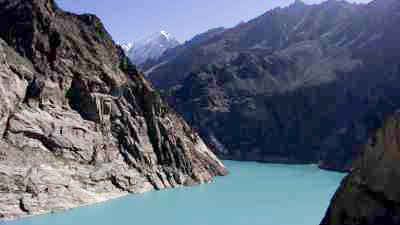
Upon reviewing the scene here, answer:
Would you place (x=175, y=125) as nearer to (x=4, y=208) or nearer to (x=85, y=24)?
(x=85, y=24)

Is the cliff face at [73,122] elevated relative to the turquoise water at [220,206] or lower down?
elevated

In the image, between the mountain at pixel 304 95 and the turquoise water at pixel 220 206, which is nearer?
the turquoise water at pixel 220 206

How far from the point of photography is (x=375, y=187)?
13.5 meters

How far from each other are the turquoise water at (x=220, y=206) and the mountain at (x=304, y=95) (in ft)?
69.6

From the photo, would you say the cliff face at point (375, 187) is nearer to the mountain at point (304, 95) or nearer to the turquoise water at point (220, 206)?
the turquoise water at point (220, 206)

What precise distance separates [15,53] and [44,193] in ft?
39.0

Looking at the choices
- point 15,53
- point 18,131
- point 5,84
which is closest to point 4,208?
point 18,131

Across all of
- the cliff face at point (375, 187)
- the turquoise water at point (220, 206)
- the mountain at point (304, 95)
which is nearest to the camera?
the cliff face at point (375, 187)

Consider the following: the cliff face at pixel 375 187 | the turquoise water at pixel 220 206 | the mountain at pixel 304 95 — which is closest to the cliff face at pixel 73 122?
the turquoise water at pixel 220 206

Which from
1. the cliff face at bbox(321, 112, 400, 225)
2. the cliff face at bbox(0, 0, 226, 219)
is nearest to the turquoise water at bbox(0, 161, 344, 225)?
the cliff face at bbox(0, 0, 226, 219)

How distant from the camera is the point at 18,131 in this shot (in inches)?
1344

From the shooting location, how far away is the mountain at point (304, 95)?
76.3 metres

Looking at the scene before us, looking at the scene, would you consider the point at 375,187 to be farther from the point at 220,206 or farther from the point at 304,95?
the point at 304,95

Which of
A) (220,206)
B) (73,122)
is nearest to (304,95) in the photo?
(220,206)
